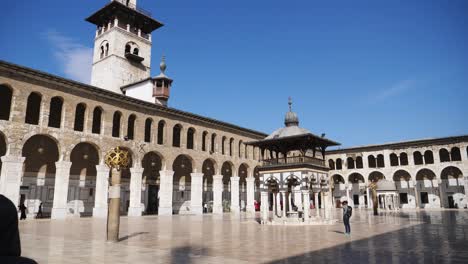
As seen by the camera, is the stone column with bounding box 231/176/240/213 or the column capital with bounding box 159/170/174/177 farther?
the stone column with bounding box 231/176/240/213

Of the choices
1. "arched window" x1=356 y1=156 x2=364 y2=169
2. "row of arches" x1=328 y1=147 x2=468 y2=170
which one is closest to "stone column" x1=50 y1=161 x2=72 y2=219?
"row of arches" x1=328 y1=147 x2=468 y2=170

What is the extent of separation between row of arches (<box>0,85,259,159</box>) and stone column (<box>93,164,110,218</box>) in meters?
3.00

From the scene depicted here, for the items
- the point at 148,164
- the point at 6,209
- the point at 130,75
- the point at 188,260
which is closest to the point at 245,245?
the point at 188,260

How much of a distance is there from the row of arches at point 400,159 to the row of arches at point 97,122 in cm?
2311

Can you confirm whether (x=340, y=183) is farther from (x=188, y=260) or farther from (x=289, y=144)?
(x=188, y=260)

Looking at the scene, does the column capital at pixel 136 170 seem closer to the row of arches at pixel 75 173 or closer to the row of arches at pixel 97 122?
the row of arches at pixel 75 173

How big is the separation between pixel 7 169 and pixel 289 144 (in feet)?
57.0

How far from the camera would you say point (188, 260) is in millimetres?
8109

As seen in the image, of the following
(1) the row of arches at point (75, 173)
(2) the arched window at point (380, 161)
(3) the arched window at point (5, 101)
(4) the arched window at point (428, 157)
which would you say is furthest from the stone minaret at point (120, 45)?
(4) the arched window at point (428, 157)

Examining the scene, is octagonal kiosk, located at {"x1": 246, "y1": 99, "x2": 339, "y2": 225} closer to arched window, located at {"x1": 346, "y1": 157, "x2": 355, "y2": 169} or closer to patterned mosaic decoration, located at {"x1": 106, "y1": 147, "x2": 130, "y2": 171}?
patterned mosaic decoration, located at {"x1": 106, "y1": 147, "x2": 130, "y2": 171}

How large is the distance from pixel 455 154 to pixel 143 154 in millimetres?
38191

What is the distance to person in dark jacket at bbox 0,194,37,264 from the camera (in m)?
1.72

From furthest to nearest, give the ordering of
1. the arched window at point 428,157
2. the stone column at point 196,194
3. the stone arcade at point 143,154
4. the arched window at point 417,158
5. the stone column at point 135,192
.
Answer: the arched window at point 417,158, the arched window at point 428,157, the stone column at point 196,194, the stone column at point 135,192, the stone arcade at point 143,154

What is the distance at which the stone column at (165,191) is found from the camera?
99.8ft
